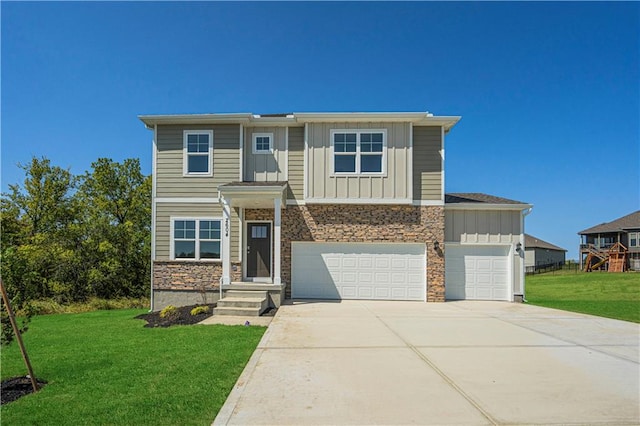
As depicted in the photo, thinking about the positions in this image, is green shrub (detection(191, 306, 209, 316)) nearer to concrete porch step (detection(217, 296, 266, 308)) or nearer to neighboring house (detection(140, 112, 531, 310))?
concrete porch step (detection(217, 296, 266, 308))

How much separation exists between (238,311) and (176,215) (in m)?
4.55

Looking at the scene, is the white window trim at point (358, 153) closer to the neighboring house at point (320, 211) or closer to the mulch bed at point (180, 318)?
→ the neighboring house at point (320, 211)

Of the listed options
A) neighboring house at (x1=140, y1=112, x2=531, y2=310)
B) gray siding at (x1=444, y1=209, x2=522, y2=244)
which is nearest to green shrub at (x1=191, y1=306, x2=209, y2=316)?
neighboring house at (x1=140, y1=112, x2=531, y2=310)

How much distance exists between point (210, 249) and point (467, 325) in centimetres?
817

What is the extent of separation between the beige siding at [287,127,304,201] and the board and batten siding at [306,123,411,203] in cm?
30

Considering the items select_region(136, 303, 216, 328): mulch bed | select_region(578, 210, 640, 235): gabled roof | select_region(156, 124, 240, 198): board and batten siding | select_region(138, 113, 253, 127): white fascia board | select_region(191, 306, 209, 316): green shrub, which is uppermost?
select_region(138, 113, 253, 127): white fascia board

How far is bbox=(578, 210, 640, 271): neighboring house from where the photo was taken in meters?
33.7

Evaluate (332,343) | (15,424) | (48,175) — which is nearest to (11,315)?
(15,424)

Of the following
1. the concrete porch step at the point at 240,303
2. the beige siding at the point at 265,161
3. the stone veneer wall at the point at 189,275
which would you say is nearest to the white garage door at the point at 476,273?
the beige siding at the point at 265,161

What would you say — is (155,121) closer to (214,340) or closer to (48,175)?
(48,175)

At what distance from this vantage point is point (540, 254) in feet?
134

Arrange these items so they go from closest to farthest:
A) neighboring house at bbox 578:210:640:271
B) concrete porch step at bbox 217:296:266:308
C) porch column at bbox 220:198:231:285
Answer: concrete porch step at bbox 217:296:266:308
porch column at bbox 220:198:231:285
neighboring house at bbox 578:210:640:271

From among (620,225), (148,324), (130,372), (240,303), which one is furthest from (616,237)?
(130,372)

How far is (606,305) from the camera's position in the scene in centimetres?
1238
